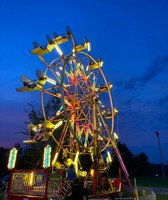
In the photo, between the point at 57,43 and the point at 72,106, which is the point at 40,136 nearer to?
the point at 72,106

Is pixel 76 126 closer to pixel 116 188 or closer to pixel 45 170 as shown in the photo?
pixel 116 188


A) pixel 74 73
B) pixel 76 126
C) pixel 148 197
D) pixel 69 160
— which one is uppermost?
pixel 74 73

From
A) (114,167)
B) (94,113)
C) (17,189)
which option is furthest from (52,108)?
(114,167)

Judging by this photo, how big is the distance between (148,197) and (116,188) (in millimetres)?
2485

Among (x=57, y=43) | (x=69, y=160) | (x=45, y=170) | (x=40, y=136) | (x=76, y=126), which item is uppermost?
(x=57, y=43)

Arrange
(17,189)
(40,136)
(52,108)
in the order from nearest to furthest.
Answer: (17,189), (40,136), (52,108)

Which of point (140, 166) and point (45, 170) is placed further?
point (140, 166)

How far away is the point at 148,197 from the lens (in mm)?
13070

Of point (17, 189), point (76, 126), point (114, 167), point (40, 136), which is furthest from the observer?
point (114, 167)

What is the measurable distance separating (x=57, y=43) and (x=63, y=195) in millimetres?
9507

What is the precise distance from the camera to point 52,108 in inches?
1163

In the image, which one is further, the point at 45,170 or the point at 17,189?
the point at 17,189

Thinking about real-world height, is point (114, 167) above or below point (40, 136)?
above

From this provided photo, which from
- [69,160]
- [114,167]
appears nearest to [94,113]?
[69,160]
